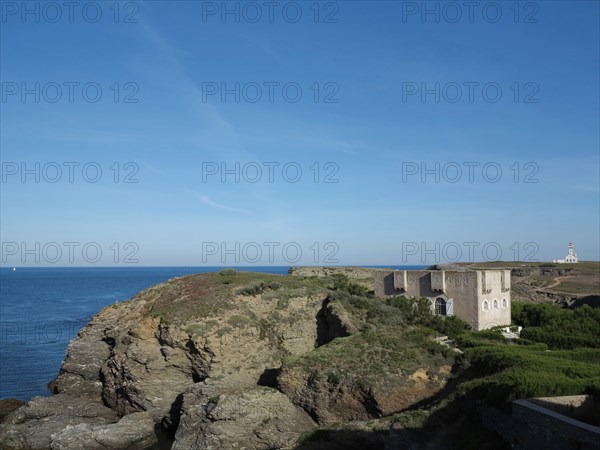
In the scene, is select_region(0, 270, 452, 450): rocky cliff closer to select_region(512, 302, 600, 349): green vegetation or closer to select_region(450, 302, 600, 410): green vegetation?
select_region(450, 302, 600, 410): green vegetation

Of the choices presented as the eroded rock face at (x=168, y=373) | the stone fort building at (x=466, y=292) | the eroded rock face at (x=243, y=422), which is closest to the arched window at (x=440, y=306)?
the stone fort building at (x=466, y=292)

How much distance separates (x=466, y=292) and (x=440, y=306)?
224 centimetres

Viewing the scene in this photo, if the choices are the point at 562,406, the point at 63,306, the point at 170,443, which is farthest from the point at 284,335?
the point at 63,306

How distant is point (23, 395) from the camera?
1474 inches

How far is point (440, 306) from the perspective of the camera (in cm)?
3734

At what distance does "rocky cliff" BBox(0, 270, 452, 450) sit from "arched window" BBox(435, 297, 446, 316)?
4.28 meters

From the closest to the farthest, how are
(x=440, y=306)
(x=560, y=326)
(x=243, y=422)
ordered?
(x=243, y=422) < (x=560, y=326) < (x=440, y=306)

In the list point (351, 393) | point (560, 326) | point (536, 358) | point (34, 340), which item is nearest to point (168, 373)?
point (351, 393)

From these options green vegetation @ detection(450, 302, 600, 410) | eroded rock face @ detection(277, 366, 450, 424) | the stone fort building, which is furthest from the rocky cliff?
the stone fort building

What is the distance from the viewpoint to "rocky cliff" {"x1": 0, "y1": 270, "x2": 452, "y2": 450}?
86.9 feet

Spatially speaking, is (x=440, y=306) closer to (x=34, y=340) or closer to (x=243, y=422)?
(x=243, y=422)

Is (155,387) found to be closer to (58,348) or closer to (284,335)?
(284,335)

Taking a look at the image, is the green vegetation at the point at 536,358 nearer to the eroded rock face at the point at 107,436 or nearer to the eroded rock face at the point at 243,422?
the eroded rock face at the point at 243,422

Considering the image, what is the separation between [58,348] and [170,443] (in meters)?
30.7
